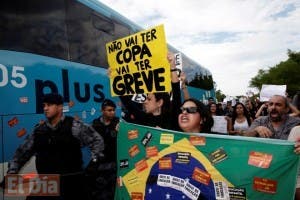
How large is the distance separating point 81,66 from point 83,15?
0.96 m

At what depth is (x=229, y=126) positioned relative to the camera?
9.63 meters

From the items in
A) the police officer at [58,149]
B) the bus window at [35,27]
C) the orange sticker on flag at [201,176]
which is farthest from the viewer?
the bus window at [35,27]

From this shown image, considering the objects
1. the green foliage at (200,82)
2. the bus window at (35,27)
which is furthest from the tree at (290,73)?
the bus window at (35,27)

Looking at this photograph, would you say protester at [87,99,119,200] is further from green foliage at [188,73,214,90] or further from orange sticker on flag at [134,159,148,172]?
green foliage at [188,73,214,90]

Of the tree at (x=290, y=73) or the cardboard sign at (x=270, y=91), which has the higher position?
the tree at (x=290, y=73)

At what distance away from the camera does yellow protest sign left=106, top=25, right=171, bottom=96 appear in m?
4.89

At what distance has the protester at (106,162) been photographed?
5.66 metres

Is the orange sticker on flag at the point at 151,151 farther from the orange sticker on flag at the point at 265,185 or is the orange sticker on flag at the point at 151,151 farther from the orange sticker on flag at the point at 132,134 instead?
the orange sticker on flag at the point at 265,185

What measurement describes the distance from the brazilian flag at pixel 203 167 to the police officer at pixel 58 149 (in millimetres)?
725

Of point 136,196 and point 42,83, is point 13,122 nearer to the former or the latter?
point 42,83

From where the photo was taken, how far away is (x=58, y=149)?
4258 millimetres

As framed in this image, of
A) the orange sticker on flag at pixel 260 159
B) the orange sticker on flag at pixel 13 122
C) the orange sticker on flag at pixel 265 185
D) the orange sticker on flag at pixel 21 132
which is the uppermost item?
the orange sticker on flag at pixel 13 122

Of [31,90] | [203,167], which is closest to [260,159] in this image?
[203,167]

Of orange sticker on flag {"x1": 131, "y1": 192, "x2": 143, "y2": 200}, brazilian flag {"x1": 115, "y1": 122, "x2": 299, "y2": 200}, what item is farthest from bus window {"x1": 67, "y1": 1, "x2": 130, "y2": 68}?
orange sticker on flag {"x1": 131, "y1": 192, "x2": 143, "y2": 200}
